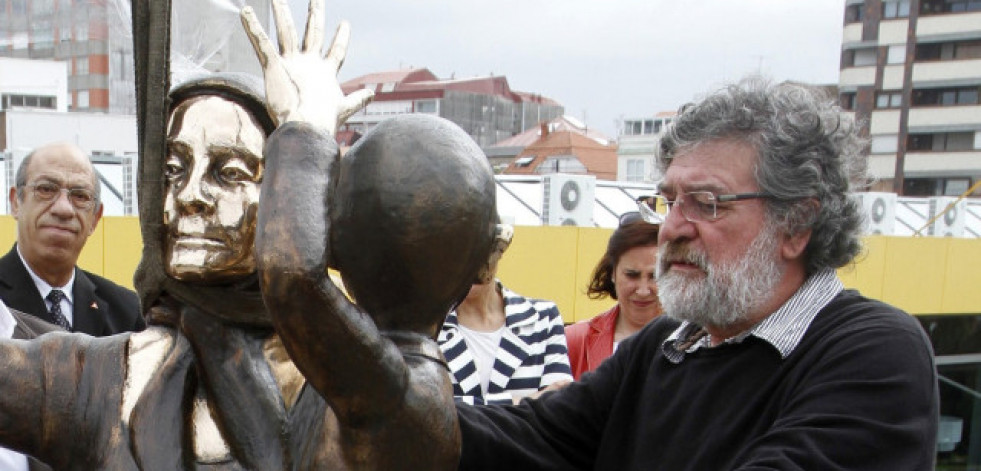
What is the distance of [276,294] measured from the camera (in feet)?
4.38

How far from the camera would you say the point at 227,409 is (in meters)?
1.71

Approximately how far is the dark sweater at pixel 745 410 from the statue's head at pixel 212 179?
0.62 meters

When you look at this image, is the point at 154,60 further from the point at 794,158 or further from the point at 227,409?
the point at 794,158

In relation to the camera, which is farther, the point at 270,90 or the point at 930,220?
the point at 930,220

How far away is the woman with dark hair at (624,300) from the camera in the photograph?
11.5 feet

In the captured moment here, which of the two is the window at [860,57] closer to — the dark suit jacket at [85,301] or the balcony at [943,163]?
the balcony at [943,163]

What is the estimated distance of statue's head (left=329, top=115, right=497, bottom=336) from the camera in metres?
1.44

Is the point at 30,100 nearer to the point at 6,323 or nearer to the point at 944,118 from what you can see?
the point at 6,323

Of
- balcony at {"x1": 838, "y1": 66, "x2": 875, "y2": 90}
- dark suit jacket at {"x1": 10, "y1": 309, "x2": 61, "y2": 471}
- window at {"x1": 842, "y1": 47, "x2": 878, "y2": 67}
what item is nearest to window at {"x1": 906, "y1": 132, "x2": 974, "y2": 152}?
balcony at {"x1": 838, "y1": 66, "x2": 875, "y2": 90}

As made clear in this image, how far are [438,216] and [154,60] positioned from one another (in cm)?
60

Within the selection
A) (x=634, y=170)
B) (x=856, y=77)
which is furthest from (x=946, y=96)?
(x=634, y=170)

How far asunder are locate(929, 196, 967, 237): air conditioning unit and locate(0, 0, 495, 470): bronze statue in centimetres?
1168

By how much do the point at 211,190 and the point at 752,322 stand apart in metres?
1.13

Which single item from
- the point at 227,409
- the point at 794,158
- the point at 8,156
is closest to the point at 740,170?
the point at 794,158
